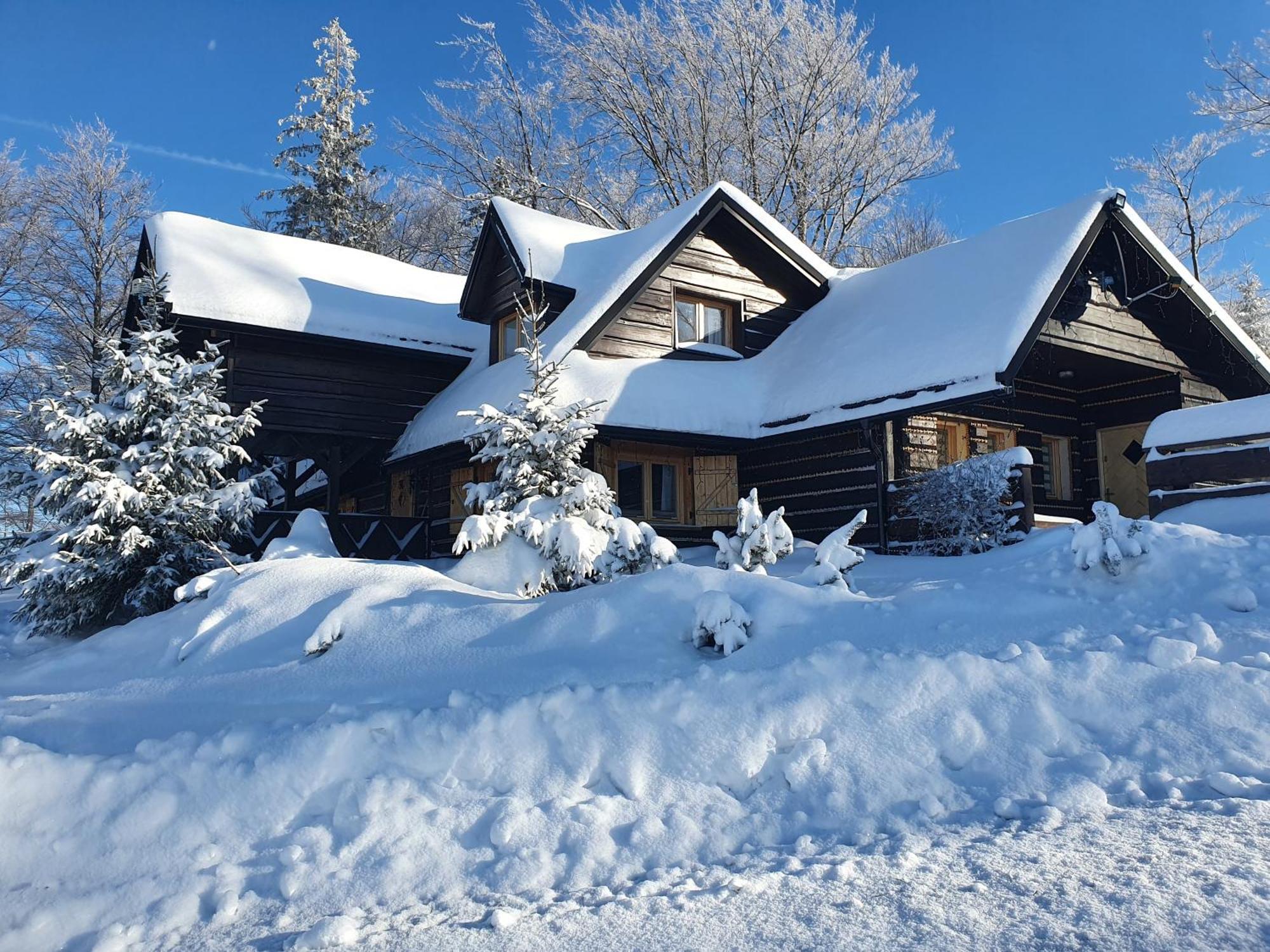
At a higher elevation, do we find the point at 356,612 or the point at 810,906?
the point at 356,612

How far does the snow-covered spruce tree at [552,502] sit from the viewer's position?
349 inches

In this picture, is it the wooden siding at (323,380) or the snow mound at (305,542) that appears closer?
the snow mound at (305,542)

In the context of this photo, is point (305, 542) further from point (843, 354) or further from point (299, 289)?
point (843, 354)

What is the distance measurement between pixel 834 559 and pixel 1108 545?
1.92 meters

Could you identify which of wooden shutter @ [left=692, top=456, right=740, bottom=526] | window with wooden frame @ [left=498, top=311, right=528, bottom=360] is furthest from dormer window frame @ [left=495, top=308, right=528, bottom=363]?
wooden shutter @ [left=692, top=456, right=740, bottom=526]

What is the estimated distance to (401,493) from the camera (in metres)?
19.0

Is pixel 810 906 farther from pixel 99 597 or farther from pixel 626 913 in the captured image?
pixel 99 597

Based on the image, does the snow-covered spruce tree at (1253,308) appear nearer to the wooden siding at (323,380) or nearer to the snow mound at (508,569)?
the wooden siding at (323,380)

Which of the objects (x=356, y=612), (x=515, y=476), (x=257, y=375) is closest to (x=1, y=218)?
(x=257, y=375)

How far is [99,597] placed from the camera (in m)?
11.2

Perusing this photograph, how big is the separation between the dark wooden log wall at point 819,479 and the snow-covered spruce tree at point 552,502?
495 cm

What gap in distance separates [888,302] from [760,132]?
49.0 feet

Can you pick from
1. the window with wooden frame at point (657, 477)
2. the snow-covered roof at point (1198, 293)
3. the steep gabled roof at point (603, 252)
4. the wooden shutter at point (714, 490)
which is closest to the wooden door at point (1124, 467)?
the snow-covered roof at point (1198, 293)

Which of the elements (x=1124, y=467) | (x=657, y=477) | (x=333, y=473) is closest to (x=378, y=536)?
(x=333, y=473)
